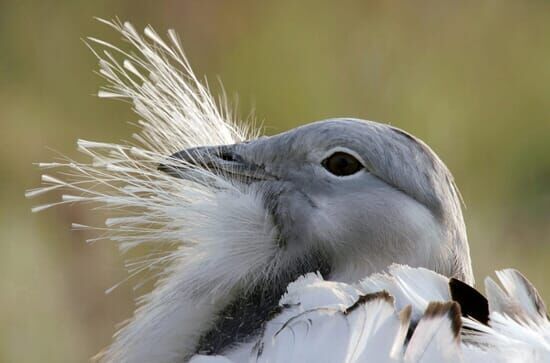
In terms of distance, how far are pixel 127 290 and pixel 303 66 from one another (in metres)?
0.89

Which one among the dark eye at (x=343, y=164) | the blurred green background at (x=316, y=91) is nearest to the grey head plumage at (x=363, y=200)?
the dark eye at (x=343, y=164)

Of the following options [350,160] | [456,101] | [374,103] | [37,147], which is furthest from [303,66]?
[350,160]

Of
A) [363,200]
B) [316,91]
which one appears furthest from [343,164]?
→ [316,91]

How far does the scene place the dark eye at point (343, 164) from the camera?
1.89 metres

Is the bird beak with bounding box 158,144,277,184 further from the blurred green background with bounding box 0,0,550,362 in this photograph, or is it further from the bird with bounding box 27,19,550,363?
the blurred green background with bounding box 0,0,550,362

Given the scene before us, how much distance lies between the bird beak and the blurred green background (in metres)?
1.35

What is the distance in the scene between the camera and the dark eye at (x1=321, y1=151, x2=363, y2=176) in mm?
1886

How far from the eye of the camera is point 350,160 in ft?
6.19

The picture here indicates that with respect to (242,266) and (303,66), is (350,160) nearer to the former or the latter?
(242,266)

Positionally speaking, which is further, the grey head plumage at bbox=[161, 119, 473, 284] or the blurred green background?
the blurred green background

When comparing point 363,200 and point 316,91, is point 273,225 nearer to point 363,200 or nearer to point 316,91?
point 363,200

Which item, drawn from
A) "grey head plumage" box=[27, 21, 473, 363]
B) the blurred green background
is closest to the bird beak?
"grey head plumage" box=[27, 21, 473, 363]

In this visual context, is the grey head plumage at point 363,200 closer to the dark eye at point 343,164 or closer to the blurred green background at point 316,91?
the dark eye at point 343,164

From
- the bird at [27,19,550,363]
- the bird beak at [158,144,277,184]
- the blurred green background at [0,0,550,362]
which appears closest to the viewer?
the bird at [27,19,550,363]
